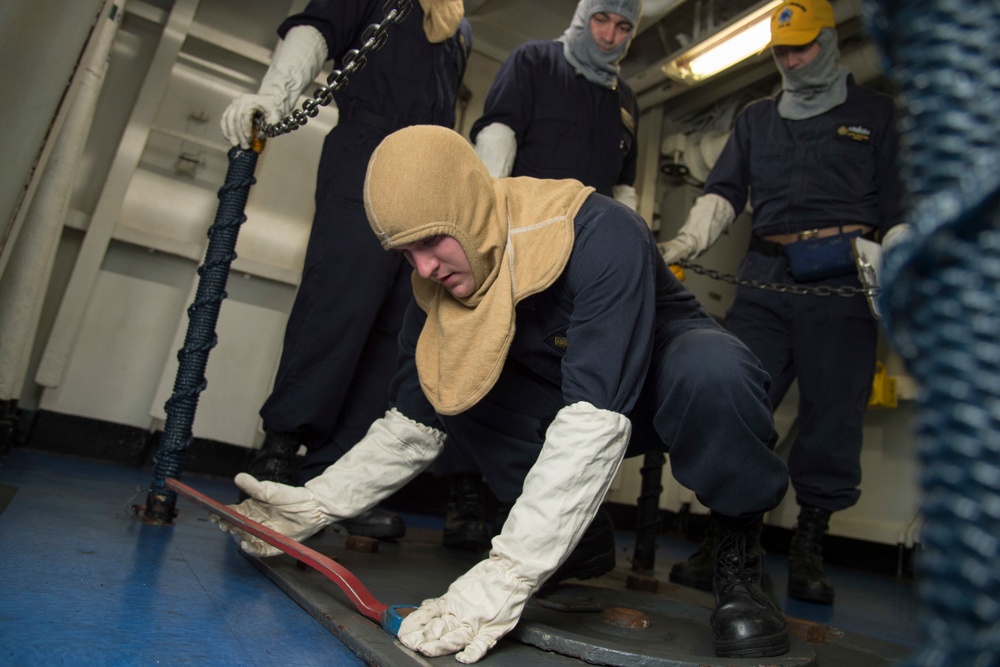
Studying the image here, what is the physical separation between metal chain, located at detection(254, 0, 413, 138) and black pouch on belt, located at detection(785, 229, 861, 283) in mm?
1576

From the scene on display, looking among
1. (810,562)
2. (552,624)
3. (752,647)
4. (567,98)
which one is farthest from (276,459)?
(810,562)

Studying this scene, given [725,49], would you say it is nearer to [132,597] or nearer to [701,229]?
[701,229]

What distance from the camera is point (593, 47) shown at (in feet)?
8.55

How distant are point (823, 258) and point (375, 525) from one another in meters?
1.71

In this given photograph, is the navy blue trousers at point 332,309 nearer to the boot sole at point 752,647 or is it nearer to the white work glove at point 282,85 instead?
the white work glove at point 282,85

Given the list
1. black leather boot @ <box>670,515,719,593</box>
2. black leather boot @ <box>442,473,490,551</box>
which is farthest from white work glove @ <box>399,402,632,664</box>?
black leather boot @ <box>670,515,719,593</box>

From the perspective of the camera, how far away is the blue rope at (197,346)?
1.78 metres

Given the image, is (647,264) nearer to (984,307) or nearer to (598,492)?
(598,492)

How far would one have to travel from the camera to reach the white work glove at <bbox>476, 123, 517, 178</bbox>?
240 cm

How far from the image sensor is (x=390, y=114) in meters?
2.25

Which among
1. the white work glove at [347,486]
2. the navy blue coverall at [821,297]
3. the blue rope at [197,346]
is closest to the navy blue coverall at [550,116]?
the navy blue coverall at [821,297]

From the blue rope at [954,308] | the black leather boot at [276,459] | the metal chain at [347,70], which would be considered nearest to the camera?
the blue rope at [954,308]

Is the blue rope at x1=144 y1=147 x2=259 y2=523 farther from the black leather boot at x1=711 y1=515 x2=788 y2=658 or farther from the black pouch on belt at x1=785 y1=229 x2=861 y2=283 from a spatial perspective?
the black pouch on belt at x1=785 y1=229 x2=861 y2=283

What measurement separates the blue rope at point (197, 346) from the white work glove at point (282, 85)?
0.08 meters
